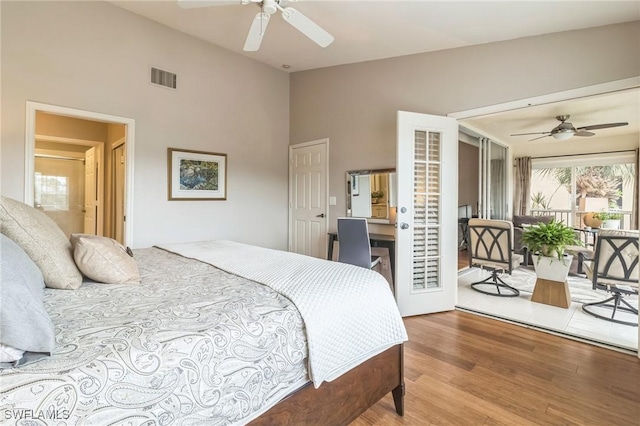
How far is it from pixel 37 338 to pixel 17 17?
3.43 meters

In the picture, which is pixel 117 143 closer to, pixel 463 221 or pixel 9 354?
pixel 9 354

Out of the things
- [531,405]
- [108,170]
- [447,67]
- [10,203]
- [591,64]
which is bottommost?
[531,405]

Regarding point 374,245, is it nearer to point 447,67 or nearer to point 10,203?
point 447,67

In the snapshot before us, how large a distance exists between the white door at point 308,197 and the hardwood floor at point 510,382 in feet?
6.95

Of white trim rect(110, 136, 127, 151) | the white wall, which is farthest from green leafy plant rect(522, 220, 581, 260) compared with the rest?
white trim rect(110, 136, 127, 151)

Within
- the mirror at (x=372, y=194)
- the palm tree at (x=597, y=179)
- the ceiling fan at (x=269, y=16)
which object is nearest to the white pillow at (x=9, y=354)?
the ceiling fan at (x=269, y=16)

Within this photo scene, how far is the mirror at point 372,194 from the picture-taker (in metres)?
3.84

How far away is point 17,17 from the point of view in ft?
8.94

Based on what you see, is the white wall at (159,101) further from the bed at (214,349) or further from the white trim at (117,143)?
the bed at (214,349)

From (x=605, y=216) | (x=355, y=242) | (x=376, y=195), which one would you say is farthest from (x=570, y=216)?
(x=355, y=242)

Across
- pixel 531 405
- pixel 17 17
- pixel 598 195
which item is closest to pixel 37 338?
pixel 531 405

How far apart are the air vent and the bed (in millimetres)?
2639

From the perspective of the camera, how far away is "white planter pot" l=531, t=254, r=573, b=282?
3.41 metres

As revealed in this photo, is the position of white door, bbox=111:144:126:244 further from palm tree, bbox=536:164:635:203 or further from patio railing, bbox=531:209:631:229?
palm tree, bbox=536:164:635:203
